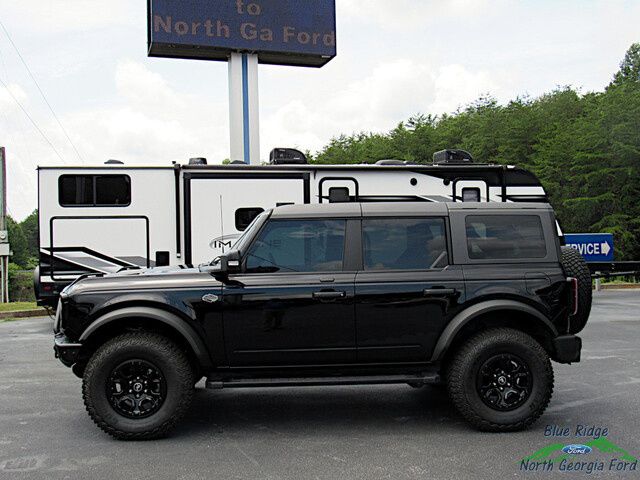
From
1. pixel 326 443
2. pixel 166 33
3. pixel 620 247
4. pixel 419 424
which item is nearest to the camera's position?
pixel 326 443

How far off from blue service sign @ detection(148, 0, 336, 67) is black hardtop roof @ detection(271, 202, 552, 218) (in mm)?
18605

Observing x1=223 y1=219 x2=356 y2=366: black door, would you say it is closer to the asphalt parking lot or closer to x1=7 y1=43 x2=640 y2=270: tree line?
the asphalt parking lot

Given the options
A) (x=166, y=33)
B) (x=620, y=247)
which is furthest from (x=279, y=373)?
(x=620, y=247)

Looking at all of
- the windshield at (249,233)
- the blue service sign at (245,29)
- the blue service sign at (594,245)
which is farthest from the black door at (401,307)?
the blue service sign at (245,29)

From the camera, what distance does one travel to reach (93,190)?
11.7 meters

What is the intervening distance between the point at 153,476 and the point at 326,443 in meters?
1.38

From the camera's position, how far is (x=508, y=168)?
41.8ft

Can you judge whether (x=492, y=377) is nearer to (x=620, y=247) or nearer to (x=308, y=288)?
(x=308, y=288)

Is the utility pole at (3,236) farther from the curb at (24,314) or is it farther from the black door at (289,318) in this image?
the black door at (289,318)

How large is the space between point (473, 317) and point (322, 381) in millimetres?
1328

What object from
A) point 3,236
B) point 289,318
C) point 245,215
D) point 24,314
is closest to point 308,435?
point 289,318

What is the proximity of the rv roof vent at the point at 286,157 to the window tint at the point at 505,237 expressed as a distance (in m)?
6.98

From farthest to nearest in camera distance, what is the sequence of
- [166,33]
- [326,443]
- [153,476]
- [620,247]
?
1. [620,247]
2. [166,33]
3. [326,443]
4. [153,476]

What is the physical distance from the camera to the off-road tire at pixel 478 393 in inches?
227
